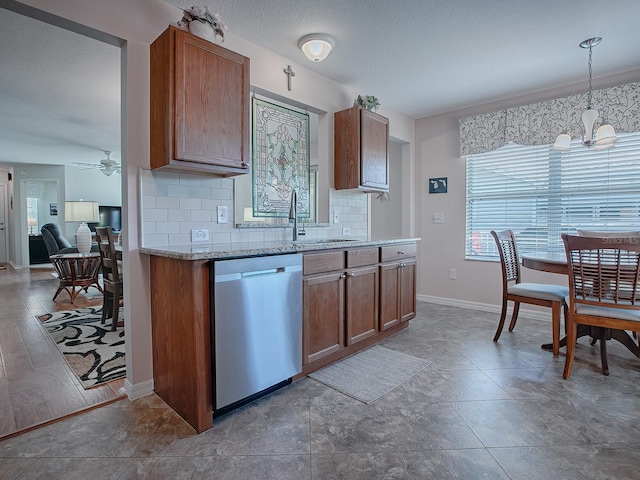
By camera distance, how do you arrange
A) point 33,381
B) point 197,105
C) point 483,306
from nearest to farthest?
point 197,105 → point 33,381 → point 483,306

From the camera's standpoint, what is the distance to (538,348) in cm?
289

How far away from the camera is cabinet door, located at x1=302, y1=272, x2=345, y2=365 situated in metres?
2.27

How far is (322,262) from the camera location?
2.36 metres

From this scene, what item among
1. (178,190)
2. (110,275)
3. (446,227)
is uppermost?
(178,190)

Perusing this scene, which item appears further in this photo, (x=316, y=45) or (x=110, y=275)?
(x=110, y=275)

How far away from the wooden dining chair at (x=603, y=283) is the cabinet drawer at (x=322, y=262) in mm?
1474

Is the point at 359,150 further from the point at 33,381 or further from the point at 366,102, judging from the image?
the point at 33,381

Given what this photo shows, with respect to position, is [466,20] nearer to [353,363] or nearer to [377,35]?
[377,35]

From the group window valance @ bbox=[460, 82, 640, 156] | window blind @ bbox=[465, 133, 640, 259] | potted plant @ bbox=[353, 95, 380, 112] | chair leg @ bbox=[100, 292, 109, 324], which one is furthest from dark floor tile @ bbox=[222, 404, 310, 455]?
window valance @ bbox=[460, 82, 640, 156]

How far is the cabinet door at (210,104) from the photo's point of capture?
1.95 m

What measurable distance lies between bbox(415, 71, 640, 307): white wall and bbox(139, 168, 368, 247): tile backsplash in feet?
8.22

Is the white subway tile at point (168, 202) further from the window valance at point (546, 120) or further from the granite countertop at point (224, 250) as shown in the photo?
the window valance at point (546, 120)

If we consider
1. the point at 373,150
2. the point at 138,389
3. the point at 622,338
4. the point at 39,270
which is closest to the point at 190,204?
the point at 138,389

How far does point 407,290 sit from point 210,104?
231cm
